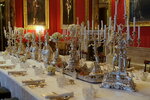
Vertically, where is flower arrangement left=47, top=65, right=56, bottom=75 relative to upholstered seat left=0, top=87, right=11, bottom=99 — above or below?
above

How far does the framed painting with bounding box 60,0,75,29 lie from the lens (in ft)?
32.3

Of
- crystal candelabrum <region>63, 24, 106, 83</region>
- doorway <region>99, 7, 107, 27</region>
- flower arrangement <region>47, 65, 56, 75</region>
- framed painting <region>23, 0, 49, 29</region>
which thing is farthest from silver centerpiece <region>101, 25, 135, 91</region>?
framed painting <region>23, 0, 49, 29</region>

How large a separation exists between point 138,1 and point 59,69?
12.5 feet

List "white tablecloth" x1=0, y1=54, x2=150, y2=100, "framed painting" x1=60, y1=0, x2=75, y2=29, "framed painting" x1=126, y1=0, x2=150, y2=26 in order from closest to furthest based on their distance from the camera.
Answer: "white tablecloth" x1=0, y1=54, x2=150, y2=100 → "framed painting" x1=126, y1=0, x2=150, y2=26 → "framed painting" x1=60, y1=0, x2=75, y2=29

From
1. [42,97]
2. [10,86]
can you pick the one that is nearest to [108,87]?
[42,97]

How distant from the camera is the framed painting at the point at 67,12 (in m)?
9.84

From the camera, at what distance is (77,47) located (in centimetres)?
425

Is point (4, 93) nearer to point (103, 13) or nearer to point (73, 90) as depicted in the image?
point (73, 90)

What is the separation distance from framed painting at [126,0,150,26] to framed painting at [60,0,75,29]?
3074mm

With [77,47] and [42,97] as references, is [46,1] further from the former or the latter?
[42,97]

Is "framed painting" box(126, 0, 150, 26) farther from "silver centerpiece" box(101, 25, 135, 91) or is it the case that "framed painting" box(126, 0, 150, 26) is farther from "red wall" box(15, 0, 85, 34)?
"red wall" box(15, 0, 85, 34)

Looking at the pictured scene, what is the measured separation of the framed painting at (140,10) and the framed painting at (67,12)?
3.07 meters

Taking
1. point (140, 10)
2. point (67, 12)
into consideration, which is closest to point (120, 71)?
point (140, 10)

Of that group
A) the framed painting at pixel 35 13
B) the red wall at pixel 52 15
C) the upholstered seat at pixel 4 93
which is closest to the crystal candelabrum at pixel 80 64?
the upholstered seat at pixel 4 93
